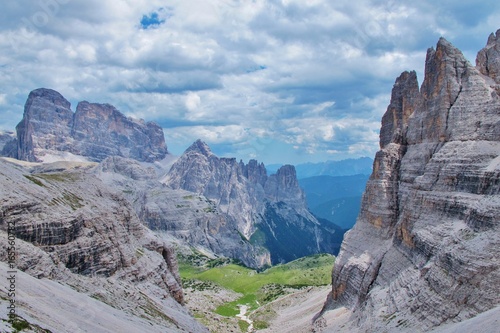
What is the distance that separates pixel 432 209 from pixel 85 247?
52583 mm

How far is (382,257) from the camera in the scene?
253ft

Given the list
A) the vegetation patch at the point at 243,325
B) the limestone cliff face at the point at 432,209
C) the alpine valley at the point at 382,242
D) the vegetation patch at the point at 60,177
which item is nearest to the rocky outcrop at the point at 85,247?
the vegetation patch at the point at 60,177

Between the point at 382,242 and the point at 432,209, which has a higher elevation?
the point at 432,209

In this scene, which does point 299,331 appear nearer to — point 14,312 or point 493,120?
point 493,120

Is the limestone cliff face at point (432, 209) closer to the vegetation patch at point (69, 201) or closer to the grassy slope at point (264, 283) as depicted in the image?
the vegetation patch at point (69, 201)

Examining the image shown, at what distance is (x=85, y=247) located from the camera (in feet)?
219

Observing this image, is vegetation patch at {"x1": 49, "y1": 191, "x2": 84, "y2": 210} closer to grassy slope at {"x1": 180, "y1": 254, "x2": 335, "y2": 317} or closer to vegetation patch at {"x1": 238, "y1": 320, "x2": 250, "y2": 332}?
vegetation patch at {"x1": 238, "y1": 320, "x2": 250, "y2": 332}

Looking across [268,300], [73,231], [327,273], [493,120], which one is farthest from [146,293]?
[327,273]

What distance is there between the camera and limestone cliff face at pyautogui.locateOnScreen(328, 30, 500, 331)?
49031 millimetres

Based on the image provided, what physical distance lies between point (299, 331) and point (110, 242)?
42.8 meters

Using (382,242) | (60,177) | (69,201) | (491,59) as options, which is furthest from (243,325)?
(491,59)

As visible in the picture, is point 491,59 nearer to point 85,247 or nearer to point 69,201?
point 85,247

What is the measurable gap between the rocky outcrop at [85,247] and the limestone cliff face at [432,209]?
3255cm

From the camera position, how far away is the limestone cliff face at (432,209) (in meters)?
49.0
